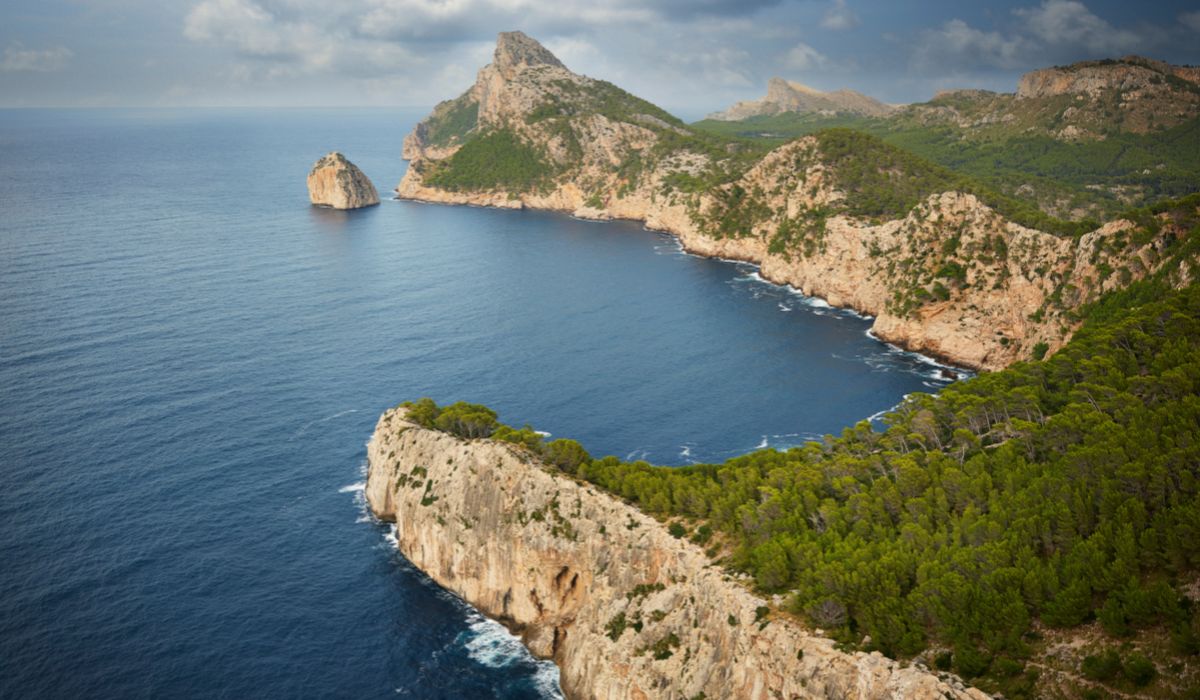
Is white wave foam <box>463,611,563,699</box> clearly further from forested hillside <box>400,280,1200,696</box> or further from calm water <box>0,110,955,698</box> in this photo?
forested hillside <box>400,280,1200,696</box>

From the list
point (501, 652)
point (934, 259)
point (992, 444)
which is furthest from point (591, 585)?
point (934, 259)

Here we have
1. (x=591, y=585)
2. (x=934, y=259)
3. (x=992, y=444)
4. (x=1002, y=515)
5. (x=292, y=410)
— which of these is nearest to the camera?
(x=1002, y=515)

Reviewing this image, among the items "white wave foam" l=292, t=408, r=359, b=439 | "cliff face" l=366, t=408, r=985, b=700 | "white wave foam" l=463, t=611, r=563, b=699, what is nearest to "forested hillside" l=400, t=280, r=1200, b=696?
"cliff face" l=366, t=408, r=985, b=700

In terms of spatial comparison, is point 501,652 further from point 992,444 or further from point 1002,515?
point 992,444

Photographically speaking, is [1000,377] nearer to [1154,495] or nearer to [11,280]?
[1154,495]

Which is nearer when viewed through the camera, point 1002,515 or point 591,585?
point 1002,515

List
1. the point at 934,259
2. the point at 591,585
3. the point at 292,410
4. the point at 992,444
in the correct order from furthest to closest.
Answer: the point at 934,259, the point at 292,410, the point at 992,444, the point at 591,585

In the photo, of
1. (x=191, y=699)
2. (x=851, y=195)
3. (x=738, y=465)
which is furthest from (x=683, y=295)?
(x=191, y=699)
